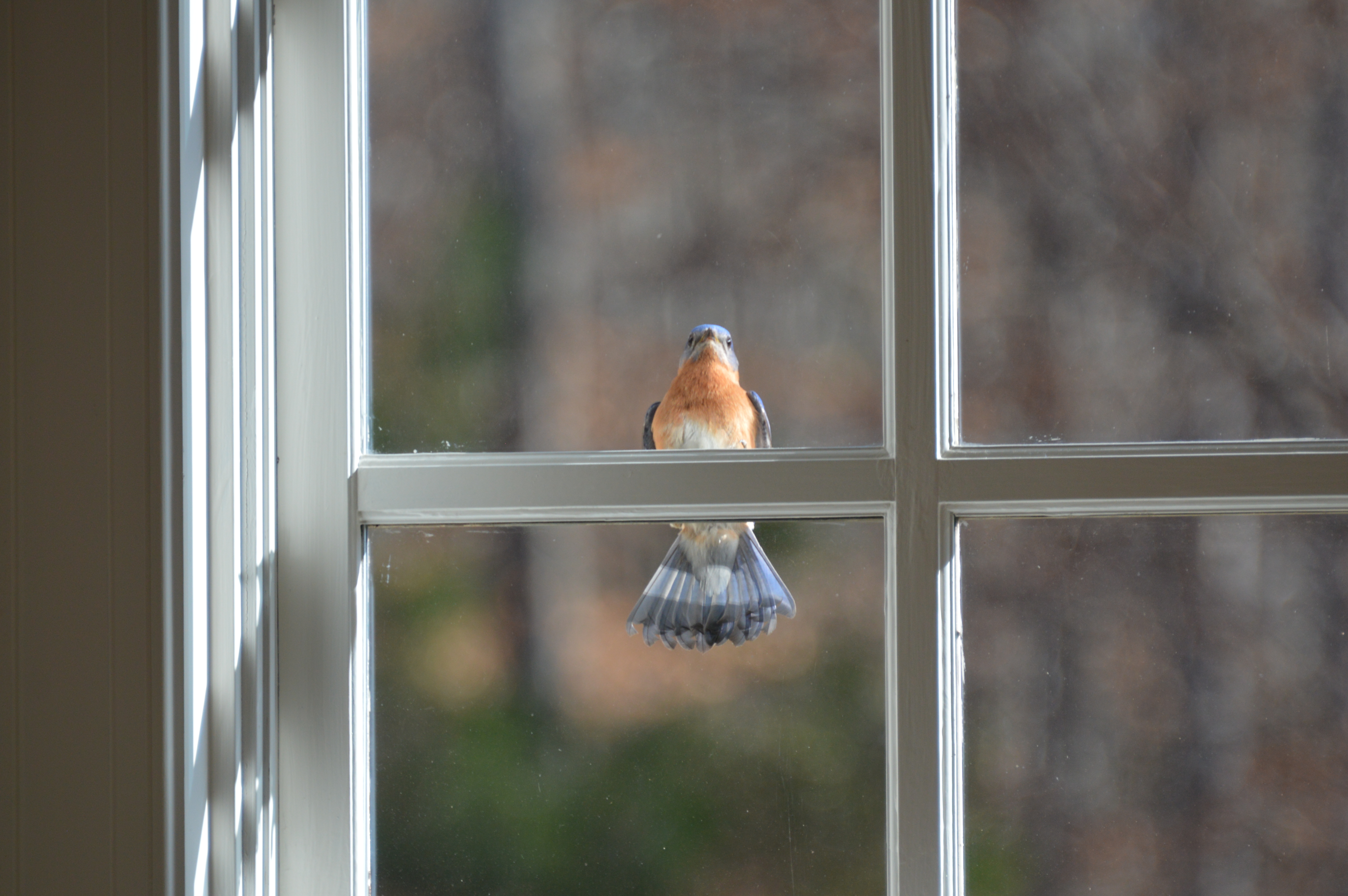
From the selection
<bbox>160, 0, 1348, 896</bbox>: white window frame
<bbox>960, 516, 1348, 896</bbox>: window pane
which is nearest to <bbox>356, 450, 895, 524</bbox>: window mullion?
<bbox>160, 0, 1348, 896</bbox>: white window frame

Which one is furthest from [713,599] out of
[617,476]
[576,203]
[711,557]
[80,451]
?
[80,451]

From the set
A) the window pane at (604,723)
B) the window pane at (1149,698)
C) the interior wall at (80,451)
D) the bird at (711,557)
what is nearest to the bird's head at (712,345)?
the bird at (711,557)

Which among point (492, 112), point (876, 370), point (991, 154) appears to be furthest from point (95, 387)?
point (991, 154)

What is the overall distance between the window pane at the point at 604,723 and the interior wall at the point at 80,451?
8.4 inches

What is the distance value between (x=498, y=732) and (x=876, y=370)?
509mm

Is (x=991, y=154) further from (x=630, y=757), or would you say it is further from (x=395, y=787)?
(x=395, y=787)

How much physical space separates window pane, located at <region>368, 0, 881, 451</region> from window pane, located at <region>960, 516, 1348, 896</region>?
12.1 inches

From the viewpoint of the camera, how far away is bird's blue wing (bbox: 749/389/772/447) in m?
0.82

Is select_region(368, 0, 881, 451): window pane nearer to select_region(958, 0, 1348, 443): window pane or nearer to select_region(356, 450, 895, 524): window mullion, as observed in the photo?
select_region(356, 450, 895, 524): window mullion

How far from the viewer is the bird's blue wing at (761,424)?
820mm

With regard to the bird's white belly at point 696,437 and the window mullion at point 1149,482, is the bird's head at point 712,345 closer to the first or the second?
the bird's white belly at point 696,437

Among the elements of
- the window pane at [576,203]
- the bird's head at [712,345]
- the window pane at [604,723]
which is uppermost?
the window pane at [576,203]

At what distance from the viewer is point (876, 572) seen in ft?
2.66

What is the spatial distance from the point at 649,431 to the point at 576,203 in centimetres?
24
